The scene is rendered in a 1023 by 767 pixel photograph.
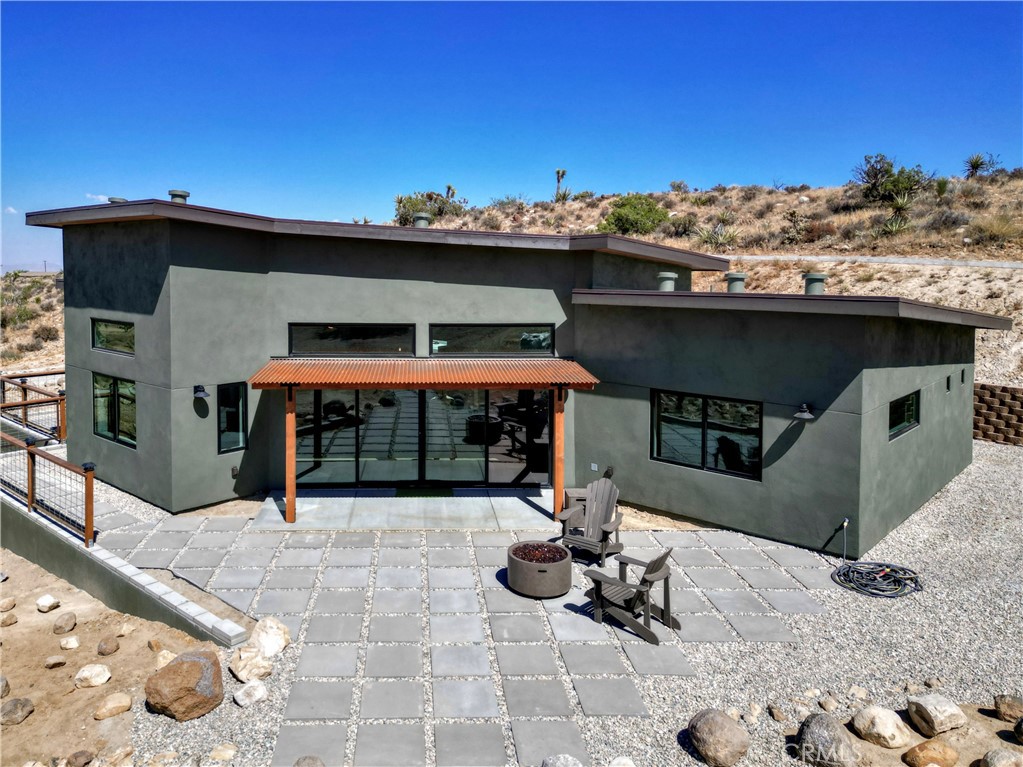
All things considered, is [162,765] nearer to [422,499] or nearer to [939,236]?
[422,499]

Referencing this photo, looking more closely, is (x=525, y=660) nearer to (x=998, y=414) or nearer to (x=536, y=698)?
(x=536, y=698)

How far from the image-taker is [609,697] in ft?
19.9

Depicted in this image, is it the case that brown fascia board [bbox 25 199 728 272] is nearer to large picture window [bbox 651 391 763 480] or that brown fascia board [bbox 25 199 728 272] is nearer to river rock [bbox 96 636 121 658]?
large picture window [bbox 651 391 763 480]

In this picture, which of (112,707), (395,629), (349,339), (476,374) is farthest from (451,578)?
(349,339)

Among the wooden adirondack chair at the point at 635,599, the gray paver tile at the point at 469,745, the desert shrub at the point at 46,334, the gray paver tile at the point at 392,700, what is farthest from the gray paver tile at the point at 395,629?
the desert shrub at the point at 46,334

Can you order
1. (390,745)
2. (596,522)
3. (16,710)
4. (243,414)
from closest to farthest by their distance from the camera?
(390,745), (16,710), (596,522), (243,414)

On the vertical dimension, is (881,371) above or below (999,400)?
above

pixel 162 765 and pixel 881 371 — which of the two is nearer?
pixel 162 765

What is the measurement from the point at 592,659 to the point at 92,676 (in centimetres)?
529

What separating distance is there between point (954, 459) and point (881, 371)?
6.28 meters

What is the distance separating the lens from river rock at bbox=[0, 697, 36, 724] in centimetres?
613

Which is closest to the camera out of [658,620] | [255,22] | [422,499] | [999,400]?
[658,620]

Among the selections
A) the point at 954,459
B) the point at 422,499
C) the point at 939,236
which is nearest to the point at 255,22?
the point at 422,499

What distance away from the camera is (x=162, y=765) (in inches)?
203
